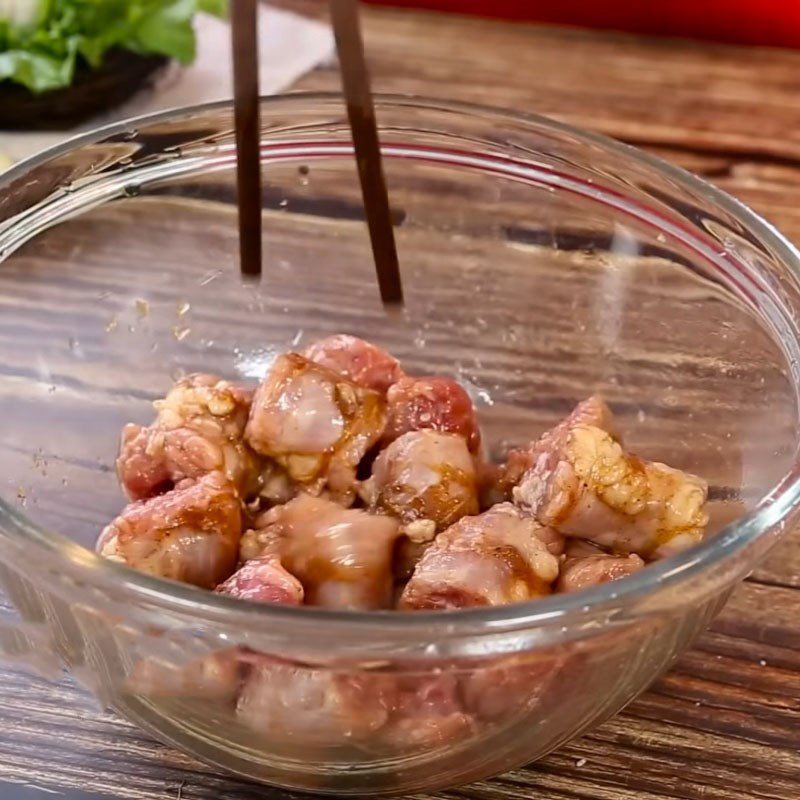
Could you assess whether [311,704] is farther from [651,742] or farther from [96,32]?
[96,32]

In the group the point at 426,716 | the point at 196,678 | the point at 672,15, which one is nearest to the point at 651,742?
the point at 426,716

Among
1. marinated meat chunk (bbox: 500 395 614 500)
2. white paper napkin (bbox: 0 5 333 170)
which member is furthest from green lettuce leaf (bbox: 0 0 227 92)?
marinated meat chunk (bbox: 500 395 614 500)

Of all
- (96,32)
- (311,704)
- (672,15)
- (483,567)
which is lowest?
(311,704)

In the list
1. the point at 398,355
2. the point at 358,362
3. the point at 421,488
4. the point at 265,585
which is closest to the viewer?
the point at 265,585

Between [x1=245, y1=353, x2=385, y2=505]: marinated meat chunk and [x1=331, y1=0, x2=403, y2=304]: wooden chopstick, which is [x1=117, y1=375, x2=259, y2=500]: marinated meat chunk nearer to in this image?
[x1=245, y1=353, x2=385, y2=505]: marinated meat chunk

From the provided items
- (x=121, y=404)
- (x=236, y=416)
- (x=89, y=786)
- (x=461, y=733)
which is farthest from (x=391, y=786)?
(x=121, y=404)

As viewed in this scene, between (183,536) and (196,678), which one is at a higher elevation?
(183,536)

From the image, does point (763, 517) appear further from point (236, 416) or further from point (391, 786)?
point (236, 416)
